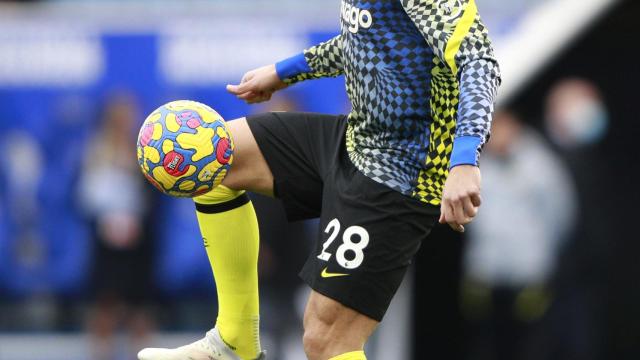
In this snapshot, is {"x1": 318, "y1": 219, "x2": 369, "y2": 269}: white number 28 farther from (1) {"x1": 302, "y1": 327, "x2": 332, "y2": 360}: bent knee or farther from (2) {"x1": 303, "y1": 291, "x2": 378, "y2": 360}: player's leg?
(1) {"x1": 302, "y1": 327, "x2": 332, "y2": 360}: bent knee

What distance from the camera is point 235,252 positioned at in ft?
19.7

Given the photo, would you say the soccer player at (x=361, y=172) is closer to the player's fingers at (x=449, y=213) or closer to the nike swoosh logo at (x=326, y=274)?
the nike swoosh logo at (x=326, y=274)

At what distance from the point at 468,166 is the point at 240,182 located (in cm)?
118

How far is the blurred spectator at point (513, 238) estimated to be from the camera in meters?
10.4

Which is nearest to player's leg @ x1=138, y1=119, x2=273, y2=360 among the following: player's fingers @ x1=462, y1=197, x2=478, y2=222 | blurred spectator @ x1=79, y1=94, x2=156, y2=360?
player's fingers @ x1=462, y1=197, x2=478, y2=222

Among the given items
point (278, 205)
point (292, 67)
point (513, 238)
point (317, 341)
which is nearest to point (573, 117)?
point (513, 238)

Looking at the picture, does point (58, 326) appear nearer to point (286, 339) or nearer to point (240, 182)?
point (286, 339)

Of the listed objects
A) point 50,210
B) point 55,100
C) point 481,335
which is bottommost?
point 481,335

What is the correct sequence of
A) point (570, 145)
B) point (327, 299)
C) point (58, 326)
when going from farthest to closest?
point (58, 326) < point (570, 145) < point (327, 299)

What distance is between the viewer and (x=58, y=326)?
11.3 metres

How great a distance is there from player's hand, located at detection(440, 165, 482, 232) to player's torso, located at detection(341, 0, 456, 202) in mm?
688

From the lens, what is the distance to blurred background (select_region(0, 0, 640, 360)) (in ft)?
34.7

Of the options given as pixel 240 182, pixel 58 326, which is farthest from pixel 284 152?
pixel 58 326

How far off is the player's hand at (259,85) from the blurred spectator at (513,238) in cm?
436
